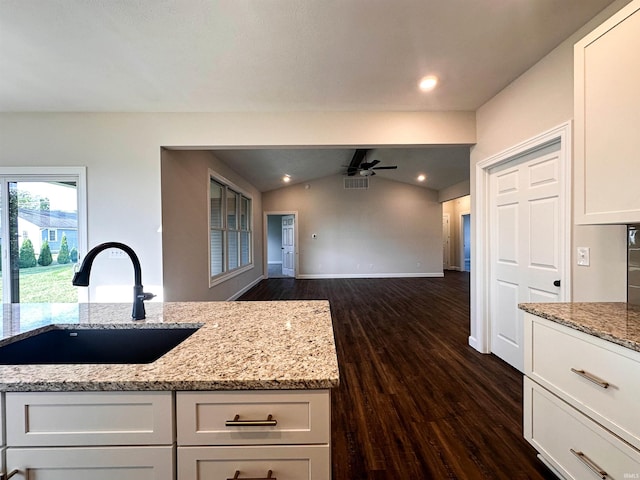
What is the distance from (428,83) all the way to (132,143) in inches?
115

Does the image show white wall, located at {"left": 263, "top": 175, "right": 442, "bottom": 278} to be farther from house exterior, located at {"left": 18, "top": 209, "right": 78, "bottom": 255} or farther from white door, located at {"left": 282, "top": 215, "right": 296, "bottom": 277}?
house exterior, located at {"left": 18, "top": 209, "right": 78, "bottom": 255}

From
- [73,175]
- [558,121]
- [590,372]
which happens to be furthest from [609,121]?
[73,175]

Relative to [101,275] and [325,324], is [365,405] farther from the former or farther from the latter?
[101,275]

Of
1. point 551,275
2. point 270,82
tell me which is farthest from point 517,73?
point 270,82

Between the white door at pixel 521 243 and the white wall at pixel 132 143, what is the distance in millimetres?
877

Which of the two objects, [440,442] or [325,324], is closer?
[325,324]

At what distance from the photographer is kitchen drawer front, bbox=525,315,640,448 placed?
1.01 m

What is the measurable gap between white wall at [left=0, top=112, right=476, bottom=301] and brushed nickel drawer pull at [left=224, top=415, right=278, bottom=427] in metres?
2.57

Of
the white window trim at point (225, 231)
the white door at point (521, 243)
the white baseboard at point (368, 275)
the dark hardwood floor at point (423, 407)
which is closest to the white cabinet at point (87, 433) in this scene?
the dark hardwood floor at point (423, 407)

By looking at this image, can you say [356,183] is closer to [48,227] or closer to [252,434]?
[48,227]

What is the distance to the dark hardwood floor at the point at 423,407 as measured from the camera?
1.53m

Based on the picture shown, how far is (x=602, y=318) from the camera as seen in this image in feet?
4.18

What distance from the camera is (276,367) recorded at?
805mm

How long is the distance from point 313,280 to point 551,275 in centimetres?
626
